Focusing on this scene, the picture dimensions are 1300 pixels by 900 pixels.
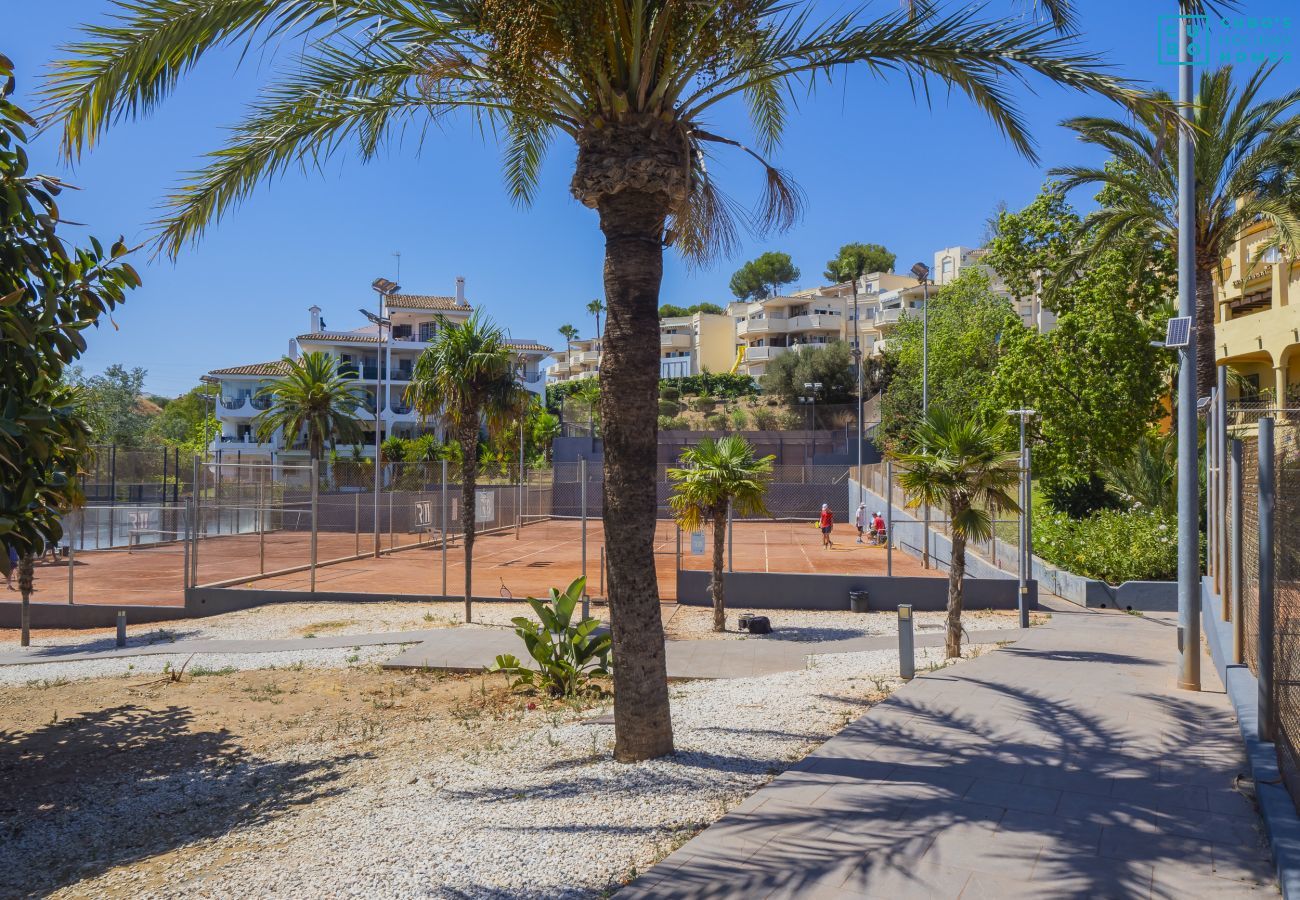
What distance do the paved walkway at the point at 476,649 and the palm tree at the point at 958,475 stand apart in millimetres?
1957

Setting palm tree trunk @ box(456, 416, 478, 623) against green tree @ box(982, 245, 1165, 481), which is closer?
palm tree trunk @ box(456, 416, 478, 623)

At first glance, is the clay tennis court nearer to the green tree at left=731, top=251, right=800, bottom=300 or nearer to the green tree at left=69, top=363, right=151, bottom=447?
the green tree at left=69, top=363, right=151, bottom=447

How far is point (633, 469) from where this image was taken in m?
6.92

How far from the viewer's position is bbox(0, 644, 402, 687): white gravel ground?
42.3 feet

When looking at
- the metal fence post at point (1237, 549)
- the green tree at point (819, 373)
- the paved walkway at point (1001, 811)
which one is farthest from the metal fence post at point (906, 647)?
the green tree at point (819, 373)

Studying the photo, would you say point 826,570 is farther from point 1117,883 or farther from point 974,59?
point 1117,883

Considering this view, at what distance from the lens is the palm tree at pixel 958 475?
11.8m

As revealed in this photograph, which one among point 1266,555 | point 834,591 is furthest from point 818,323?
point 1266,555

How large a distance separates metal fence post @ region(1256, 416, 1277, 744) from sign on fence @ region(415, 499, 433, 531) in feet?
91.8

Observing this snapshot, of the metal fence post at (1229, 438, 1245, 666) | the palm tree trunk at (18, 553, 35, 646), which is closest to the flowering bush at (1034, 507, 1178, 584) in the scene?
the metal fence post at (1229, 438, 1245, 666)

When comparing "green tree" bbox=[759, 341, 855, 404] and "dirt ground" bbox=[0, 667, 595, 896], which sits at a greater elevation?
"green tree" bbox=[759, 341, 855, 404]

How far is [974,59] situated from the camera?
7.34 m

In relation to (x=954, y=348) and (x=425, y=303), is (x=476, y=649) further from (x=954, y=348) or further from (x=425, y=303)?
(x=425, y=303)

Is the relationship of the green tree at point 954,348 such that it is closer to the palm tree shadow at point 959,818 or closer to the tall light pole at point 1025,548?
the tall light pole at point 1025,548
